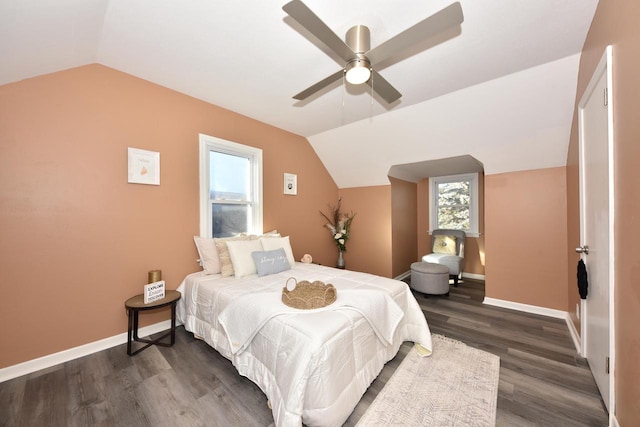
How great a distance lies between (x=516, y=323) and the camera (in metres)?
2.73

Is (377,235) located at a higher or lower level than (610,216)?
lower

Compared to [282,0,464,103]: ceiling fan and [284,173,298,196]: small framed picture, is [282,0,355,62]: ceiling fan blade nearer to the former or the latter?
[282,0,464,103]: ceiling fan

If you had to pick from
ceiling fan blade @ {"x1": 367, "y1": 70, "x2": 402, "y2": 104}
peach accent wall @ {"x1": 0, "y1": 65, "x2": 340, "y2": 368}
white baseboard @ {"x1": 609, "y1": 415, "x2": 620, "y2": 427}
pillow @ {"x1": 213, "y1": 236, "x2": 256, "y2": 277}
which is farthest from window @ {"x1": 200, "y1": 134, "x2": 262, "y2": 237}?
white baseboard @ {"x1": 609, "y1": 415, "x2": 620, "y2": 427}

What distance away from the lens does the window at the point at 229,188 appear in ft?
9.48

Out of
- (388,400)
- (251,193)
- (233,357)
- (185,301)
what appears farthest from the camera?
(251,193)

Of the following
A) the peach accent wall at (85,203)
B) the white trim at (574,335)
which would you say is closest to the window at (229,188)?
the peach accent wall at (85,203)

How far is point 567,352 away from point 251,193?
3858 millimetres

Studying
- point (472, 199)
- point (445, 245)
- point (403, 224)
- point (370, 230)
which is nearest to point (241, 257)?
point (370, 230)

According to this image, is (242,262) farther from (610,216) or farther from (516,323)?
(516,323)

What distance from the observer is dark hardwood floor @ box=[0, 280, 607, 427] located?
1.46m

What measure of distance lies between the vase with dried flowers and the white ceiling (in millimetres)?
1835

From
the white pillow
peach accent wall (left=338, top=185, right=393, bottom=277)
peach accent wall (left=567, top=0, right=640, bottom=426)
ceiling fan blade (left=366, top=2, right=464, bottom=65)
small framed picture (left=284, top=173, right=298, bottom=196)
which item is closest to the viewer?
peach accent wall (left=567, top=0, right=640, bottom=426)

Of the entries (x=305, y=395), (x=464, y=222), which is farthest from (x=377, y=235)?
(x=305, y=395)

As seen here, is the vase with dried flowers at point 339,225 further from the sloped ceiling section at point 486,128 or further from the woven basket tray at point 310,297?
the woven basket tray at point 310,297
